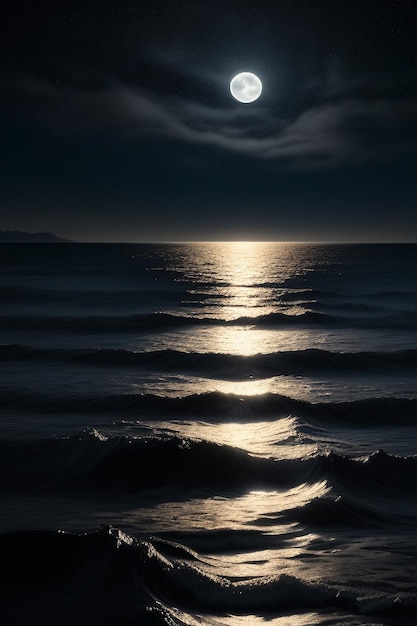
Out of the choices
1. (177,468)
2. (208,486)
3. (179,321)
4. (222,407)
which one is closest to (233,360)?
(222,407)

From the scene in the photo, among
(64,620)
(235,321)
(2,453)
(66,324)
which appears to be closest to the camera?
(64,620)

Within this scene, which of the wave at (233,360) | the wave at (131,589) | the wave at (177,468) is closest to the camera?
the wave at (131,589)

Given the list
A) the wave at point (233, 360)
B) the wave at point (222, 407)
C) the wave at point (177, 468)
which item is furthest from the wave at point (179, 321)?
the wave at point (177, 468)

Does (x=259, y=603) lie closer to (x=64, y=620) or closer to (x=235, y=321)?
(x=64, y=620)

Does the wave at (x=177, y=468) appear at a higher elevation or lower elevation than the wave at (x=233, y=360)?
lower

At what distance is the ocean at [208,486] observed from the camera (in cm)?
876

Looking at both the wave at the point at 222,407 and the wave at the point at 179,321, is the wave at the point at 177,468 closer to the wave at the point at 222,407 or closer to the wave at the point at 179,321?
the wave at the point at 222,407

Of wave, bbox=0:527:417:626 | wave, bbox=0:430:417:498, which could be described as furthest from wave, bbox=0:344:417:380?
wave, bbox=0:527:417:626

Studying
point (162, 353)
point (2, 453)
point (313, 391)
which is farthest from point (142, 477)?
point (162, 353)

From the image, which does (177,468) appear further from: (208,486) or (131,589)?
(131,589)

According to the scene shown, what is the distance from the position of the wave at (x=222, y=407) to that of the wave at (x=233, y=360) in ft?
18.0

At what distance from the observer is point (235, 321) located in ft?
152

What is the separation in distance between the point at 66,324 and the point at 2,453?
26992mm

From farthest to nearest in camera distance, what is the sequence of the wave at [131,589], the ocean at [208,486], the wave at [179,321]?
the wave at [179,321]
the ocean at [208,486]
the wave at [131,589]
